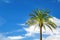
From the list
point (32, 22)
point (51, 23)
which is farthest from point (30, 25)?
point (51, 23)

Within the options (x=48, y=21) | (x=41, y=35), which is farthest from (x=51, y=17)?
(x=41, y=35)

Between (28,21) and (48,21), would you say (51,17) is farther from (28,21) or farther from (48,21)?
(28,21)

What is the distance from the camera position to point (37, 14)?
79.0 metres

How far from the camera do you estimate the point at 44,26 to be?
78.1 m

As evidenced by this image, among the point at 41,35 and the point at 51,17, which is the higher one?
the point at 51,17

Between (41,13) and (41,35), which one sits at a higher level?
(41,13)

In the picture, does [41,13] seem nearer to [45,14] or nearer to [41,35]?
[45,14]

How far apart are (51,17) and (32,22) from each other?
577cm

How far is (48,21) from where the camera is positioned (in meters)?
78.8

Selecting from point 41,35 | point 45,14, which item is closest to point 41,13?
point 45,14

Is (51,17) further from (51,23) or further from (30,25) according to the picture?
(30,25)

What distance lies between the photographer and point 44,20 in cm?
7769

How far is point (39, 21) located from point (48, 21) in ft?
9.87

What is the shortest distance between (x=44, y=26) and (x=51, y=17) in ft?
11.8
